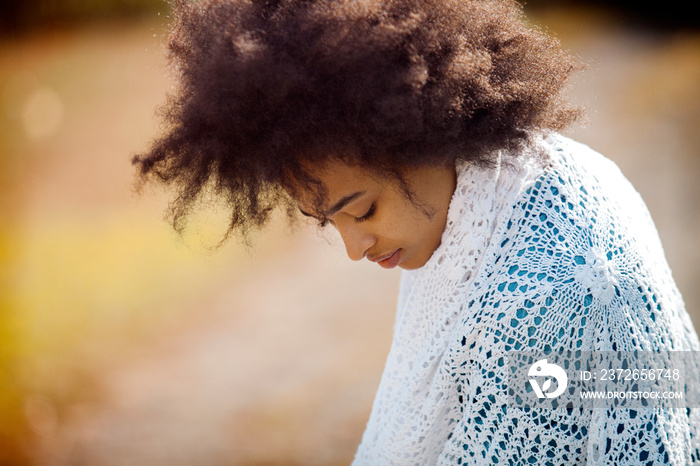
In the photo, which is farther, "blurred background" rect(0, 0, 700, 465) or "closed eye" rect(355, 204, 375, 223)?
"blurred background" rect(0, 0, 700, 465)

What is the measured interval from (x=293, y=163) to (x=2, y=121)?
4679 millimetres

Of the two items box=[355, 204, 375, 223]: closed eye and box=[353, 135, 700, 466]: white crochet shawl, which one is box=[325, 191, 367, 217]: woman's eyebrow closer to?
box=[355, 204, 375, 223]: closed eye

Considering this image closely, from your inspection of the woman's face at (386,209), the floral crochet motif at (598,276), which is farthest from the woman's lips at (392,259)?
the floral crochet motif at (598,276)

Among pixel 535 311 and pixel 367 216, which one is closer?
pixel 535 311

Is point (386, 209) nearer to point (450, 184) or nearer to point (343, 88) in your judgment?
point (450, 184)

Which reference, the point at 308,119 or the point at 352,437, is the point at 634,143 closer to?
the point at 352,437

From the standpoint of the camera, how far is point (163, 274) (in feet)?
16.1

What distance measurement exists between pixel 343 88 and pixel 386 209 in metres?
0.35

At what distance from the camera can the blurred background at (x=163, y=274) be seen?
140 inches

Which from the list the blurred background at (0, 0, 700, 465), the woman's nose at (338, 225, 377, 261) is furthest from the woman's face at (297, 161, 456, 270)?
the blurred background at (0, 0, 700, 465)

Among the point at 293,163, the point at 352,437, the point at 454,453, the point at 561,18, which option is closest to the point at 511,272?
the point at 454,453

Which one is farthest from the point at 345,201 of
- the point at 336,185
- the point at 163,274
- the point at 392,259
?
the point at 163,274

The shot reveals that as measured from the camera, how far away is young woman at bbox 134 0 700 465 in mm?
1259

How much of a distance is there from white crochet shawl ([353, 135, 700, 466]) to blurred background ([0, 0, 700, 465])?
74.1 inches
